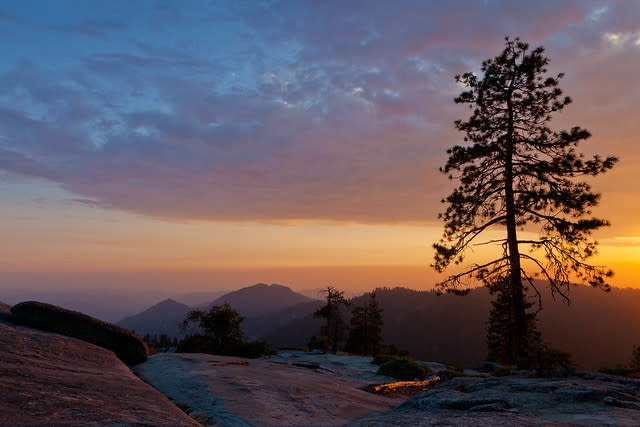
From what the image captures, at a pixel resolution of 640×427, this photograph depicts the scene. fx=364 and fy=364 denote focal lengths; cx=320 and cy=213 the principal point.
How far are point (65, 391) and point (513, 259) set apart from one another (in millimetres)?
18940

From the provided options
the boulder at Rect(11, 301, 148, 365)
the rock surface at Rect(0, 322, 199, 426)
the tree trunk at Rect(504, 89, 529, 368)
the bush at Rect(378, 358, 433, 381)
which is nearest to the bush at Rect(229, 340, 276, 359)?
the bush at Rect(378, 358, 433, 381)

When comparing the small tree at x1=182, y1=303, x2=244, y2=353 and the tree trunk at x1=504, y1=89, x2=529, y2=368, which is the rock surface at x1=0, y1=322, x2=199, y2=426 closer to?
the tree trunk at x1=504, y1=89, x2=529, y2=368

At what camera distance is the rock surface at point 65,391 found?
417 cm

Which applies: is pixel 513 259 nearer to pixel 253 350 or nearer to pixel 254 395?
pixel 254 395

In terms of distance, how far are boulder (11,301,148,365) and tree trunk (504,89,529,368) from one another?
16979 millimetres

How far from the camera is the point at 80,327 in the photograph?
39.0ft

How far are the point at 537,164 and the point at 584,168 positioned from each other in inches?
77.1

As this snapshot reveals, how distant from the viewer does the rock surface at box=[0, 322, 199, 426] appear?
4.17 metres

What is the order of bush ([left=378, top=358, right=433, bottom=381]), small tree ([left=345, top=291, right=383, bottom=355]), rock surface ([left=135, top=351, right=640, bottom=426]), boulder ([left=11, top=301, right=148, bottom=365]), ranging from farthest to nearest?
small tree ([left=345, top=291, right=383, bottom=355])
bush ([left=378, top=358, right=433, bottom=381])
boulder ([left=11, top=301, right=148, bottom=365])
rock surface ([left=135, top=351, right=640, bottom=426])

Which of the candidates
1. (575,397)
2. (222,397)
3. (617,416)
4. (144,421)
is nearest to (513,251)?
(575,397)

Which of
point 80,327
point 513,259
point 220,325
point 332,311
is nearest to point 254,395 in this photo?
point 80,327

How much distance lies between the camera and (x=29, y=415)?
3.99m

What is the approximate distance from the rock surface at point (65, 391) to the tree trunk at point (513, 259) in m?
17.2

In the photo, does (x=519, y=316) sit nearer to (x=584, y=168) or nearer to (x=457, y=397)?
(x=584, y=168)
